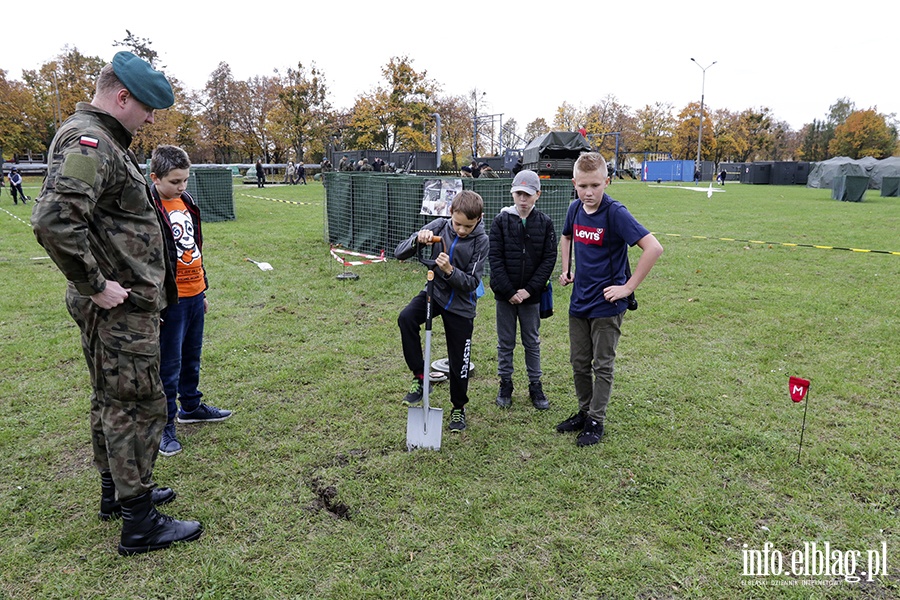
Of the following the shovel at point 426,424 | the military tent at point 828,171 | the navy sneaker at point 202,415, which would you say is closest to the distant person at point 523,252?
the shovel at point 426,424

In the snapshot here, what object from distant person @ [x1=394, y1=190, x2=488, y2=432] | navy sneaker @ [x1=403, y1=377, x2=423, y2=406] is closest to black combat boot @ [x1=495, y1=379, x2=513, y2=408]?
distant person @ [x1=394, y1=190, x2=488, y2=432]

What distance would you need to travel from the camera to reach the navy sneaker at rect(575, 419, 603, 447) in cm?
376

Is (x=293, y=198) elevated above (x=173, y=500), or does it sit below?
above

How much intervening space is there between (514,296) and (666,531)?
6.31ft

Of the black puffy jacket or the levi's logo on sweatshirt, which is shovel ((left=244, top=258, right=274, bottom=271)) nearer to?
the black puffy jacket

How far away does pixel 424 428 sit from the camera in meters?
3.69

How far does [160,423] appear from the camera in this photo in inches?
109

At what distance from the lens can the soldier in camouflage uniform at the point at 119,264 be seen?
2230 millimetres

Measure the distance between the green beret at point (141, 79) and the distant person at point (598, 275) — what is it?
7.71 feet

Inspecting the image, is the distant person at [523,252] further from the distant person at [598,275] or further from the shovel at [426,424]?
the shovel at [426,424]

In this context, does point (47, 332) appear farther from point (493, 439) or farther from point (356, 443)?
point (493, 439)

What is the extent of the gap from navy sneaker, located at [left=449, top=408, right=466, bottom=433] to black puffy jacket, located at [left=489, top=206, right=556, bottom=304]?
3.06 feet

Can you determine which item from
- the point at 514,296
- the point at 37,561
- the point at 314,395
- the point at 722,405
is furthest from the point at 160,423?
the point at 722,405

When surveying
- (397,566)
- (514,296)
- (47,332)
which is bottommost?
(397,566)
